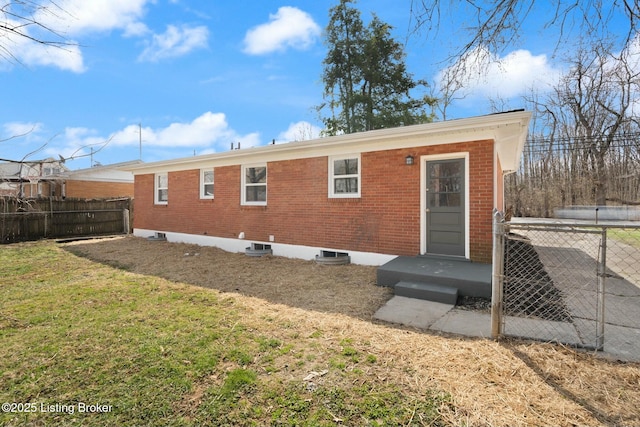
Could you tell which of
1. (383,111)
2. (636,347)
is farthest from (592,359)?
(383,111)

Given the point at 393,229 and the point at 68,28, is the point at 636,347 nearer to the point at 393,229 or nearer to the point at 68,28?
the point at 393,229

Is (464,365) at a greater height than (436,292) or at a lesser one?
lesser

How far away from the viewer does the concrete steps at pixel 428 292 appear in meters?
4.80

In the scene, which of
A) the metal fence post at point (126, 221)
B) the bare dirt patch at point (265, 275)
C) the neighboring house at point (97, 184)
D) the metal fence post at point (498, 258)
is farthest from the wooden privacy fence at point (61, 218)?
the metal fence post at point (498, 258)

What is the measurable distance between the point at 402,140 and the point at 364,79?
15.8 metres

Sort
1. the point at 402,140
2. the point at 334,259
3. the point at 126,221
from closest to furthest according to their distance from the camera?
1. the point at 402,140
2. the point at 334,259
3. the point at 126,221

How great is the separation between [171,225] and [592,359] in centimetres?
1238

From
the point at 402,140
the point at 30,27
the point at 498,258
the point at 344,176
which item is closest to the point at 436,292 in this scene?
the point at 498,258

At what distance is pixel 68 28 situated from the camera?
103 inches

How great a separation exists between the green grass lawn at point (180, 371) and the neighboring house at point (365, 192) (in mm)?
3731

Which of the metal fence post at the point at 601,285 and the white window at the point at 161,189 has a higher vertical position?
the white window at the point at 161,189

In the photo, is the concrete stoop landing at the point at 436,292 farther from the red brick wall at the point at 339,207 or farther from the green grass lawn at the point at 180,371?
the green grass lawn at the point at 180,371

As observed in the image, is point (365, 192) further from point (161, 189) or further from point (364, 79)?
point (364, 79)

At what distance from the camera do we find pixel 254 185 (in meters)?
9.73
